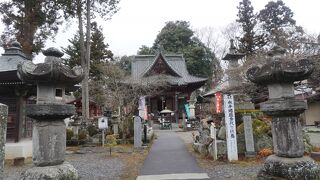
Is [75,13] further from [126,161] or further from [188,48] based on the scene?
[188,48]

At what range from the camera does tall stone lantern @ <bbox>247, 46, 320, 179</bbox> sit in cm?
588

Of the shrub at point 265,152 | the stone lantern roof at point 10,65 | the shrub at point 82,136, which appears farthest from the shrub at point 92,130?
the shrub at point 265,152

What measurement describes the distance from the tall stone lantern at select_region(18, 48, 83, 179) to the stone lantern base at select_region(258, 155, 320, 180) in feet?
13.6

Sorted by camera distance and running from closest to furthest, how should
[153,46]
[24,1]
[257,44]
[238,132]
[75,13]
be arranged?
[238,132] < [24,1] < [75,13] < [257,44] < [153,46]

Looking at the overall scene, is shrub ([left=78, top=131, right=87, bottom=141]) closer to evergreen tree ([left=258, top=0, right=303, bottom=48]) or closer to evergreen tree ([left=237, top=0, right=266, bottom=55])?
evergreen tree ([left=237, top=0, right=266, bottom=55])

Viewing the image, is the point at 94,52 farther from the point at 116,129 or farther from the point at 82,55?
the point at 116,129

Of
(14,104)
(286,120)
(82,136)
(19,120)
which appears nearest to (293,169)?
(286,120)

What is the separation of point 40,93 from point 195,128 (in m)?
22.6

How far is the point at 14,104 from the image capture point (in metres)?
12.8

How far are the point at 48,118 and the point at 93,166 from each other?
524 centimetres

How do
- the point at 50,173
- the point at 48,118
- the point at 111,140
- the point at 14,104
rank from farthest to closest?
the point at 111,140 → the point at 14,104 → the point at 48,118 → the point at 50,173

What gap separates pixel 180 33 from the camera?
50.7m

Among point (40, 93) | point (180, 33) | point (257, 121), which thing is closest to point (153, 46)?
point (180, 33)

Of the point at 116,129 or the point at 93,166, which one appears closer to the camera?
the point at 93,166
